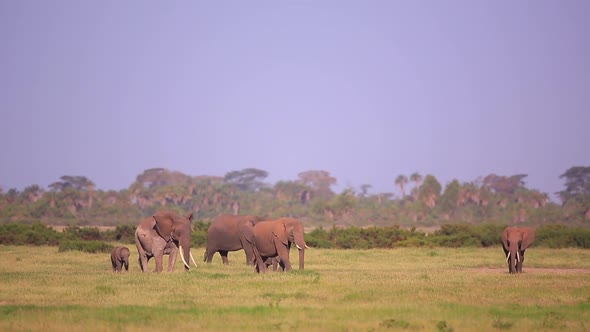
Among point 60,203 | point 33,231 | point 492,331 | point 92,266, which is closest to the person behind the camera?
point 492,331

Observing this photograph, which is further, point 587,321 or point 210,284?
point 210,284

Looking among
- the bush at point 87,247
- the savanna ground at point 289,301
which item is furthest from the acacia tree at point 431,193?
the savanna ground at point 289,301

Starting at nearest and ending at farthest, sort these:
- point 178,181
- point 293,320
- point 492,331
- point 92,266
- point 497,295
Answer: point 492,331, point 293,320, point 497,295, point 92,266, point 178,181

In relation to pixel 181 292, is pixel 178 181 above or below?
above

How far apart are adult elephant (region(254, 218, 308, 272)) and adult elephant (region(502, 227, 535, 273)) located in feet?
22.4

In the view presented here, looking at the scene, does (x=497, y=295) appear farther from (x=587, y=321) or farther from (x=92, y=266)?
(x=92, y=266)

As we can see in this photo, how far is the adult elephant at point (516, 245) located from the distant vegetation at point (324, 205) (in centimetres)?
7612

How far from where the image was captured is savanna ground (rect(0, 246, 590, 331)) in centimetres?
1551

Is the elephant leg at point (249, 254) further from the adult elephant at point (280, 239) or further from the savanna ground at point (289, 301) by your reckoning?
the adult elephant at point (280, 239)

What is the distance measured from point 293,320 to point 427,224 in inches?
4064

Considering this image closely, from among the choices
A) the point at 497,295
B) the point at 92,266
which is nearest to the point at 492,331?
the point at 497,295

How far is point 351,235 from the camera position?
2037 inches

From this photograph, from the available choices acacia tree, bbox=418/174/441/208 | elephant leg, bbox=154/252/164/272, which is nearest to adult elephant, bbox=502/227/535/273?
elephant leg, bbox=154/252/164/272

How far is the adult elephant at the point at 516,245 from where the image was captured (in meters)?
27.5
